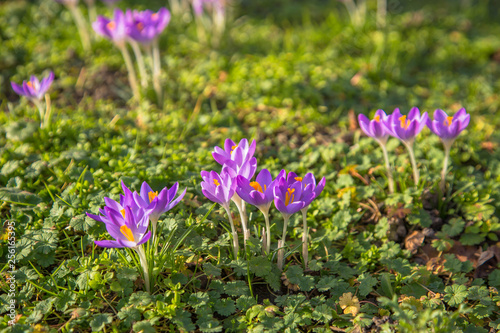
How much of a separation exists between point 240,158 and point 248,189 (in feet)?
0.73

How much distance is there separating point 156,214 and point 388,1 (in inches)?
193

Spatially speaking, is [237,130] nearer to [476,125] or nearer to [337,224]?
[337,224]

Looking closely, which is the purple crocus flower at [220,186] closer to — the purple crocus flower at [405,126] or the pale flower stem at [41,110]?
the purple crocus flower at [405,126]

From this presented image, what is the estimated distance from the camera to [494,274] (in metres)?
2.15

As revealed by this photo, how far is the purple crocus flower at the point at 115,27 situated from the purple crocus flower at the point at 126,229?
2.03 m

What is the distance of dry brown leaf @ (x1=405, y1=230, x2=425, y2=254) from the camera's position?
7.50 feet

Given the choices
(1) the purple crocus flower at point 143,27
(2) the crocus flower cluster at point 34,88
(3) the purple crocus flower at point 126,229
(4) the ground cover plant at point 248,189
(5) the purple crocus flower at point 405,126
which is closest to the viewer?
(3) the purple crocus flower at point 126,229

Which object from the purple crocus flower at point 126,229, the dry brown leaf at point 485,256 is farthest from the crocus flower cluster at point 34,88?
the dry brown leaf at point 485,256

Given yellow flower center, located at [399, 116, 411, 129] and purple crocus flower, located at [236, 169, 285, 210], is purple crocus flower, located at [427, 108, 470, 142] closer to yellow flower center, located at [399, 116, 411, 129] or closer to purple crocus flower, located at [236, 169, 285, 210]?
yellow flower center, located at [399, 116, 411, 129]

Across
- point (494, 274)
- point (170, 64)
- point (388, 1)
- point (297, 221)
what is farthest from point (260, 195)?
point (388, 1)

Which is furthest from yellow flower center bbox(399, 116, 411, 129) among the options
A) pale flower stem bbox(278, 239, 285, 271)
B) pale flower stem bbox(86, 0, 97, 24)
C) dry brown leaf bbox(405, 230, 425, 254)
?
pale flower stem bbox(86, 0, 97, 24)

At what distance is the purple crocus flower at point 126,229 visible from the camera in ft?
5.21

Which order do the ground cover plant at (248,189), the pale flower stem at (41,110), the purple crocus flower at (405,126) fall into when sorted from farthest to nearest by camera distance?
the pale flower stem at (41,110), the purple crocus flower at (405,126), the ground cover plant at (248,189)

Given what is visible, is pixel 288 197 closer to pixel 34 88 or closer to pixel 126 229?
pixel 126 229
